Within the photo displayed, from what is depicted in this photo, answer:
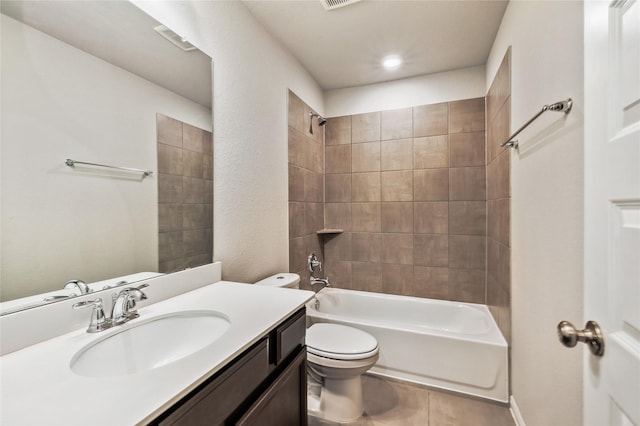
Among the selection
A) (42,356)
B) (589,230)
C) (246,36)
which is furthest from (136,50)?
(589,230)

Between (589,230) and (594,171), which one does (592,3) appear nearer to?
(594,171)

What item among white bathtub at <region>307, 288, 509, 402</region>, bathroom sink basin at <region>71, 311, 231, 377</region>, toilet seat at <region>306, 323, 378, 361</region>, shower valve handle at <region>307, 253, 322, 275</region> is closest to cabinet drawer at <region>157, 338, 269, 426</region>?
bathroom sink basin at <region>71, 311, 231, 377</region>

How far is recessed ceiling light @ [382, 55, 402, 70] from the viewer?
2248 millimetres

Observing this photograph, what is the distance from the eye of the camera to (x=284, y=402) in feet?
3.19

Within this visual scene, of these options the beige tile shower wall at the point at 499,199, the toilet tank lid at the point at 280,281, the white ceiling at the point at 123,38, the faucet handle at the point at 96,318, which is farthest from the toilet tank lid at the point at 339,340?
the white ceiling at the point at 123,38

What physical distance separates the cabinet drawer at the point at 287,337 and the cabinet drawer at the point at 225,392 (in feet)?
0.17

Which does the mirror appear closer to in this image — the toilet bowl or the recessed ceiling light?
the toilet bowl

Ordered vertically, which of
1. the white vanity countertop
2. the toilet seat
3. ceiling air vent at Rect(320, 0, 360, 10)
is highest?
ceiling air vent at Rect(320, 0, 360, 10)

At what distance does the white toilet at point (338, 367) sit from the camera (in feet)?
4.93

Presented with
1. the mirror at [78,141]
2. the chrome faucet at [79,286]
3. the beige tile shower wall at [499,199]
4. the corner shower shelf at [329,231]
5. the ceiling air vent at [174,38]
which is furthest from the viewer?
the corner shower shelf at [329,231]

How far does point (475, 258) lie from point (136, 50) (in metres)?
2.78

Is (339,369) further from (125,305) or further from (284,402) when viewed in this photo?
(125,305)

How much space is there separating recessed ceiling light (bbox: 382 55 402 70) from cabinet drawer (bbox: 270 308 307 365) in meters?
2.18

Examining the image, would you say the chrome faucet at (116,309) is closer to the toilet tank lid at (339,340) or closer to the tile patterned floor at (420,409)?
the toilet tank lid at (339,340)
